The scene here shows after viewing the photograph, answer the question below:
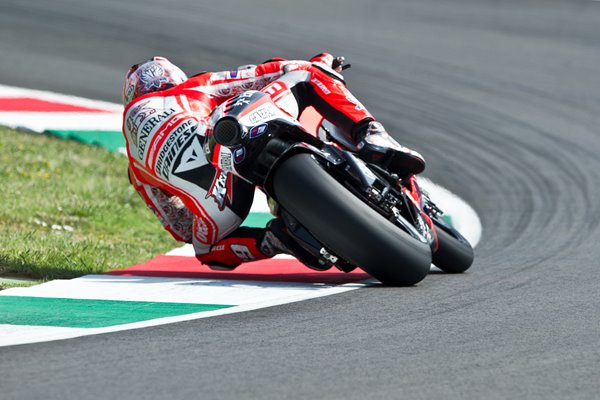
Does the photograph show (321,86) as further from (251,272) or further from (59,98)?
(59,98)

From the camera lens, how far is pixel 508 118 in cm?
1257

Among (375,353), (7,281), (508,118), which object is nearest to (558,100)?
(508,118)

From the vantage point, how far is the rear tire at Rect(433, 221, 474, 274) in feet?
21.4

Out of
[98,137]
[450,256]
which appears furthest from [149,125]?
[98,137]

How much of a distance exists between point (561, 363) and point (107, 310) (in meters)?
2.12

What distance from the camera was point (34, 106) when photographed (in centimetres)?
1189

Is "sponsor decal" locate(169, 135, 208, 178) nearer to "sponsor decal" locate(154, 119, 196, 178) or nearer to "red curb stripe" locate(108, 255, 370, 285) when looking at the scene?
"sponsor decal" locate(154, 119, 196, 178)

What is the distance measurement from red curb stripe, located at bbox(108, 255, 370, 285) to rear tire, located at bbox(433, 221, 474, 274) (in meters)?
0.46

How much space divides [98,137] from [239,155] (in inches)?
217

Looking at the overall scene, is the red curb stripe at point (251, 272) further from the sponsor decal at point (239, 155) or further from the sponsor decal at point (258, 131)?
the sponsor decal at point (258, 131)

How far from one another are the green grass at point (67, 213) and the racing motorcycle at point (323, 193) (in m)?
1.30

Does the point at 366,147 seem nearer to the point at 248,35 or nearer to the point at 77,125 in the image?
the point at 77,125

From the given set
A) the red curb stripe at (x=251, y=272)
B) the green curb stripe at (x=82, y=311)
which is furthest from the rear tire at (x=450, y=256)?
the green curb stripe at (x=82, y=311)

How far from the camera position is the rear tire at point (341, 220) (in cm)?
548
